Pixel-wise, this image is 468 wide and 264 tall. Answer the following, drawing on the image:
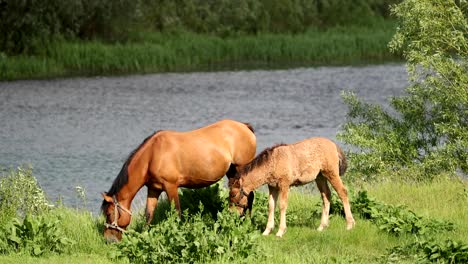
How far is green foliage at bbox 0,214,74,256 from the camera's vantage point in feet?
35.2

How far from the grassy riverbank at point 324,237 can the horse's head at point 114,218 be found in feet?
0.46

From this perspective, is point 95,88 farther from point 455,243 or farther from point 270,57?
point 455,243

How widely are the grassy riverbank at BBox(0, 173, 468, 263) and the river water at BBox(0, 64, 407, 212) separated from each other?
17.0ft

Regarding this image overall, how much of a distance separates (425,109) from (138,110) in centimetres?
1563

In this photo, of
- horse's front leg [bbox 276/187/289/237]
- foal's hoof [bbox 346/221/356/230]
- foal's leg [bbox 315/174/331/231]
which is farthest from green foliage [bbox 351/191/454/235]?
horse's front leg [bbox 276/187/289/237]

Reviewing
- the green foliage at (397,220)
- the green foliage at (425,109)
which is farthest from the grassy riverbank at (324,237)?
the green foliage at (425,109)

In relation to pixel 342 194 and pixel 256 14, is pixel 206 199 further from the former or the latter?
pixel 256 14

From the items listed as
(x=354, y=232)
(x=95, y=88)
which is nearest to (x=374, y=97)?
(x=95, y=88)

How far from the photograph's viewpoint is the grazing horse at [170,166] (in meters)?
11.3

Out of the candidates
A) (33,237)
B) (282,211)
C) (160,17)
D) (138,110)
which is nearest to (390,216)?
(282,211)

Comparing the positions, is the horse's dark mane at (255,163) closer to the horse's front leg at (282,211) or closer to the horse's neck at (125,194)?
the horse's front leg at (282,211)

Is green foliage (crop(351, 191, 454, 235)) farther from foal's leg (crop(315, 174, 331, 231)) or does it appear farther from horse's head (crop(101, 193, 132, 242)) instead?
horse's head (crop(101, 193, 132, 242))

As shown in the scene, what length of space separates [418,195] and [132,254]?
4829 mm

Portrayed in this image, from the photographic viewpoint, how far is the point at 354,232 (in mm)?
11172
